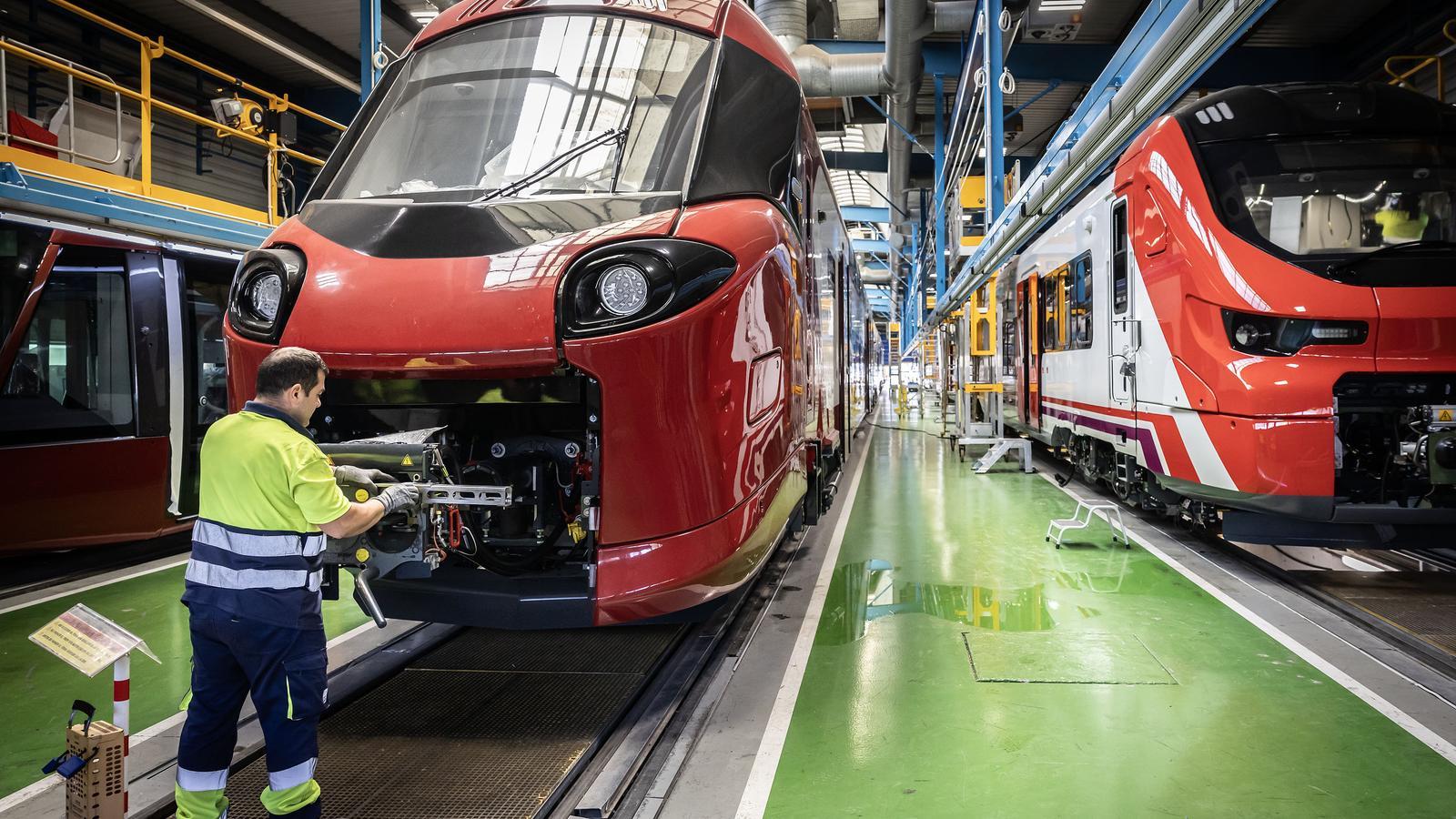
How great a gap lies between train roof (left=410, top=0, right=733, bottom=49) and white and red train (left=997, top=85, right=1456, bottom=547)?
3.29 metres

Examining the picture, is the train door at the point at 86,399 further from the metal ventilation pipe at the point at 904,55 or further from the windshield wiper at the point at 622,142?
the metal ventilation pipe at the point at 904,55

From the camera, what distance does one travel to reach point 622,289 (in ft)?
9.64

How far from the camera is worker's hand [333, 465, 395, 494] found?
9.30 ft

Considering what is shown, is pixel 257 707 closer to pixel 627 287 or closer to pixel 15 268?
pixel 627 287

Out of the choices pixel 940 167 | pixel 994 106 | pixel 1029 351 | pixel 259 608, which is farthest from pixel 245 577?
pixel 940 167

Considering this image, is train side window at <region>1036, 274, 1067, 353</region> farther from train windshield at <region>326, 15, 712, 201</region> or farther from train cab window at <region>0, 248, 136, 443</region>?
train cab window at <region>0, 248, 136, 443</region>

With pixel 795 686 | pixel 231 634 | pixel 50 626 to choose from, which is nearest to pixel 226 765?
pixel 231 634

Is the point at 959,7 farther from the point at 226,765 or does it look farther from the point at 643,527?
the point at 226,765

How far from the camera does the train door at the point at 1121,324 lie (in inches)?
247

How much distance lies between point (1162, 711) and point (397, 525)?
3066 mm

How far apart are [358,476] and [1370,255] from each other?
5.41 metres

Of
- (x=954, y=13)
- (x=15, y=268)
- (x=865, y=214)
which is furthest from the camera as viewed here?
(x=865, y=214)

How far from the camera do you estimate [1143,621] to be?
478 centimetres

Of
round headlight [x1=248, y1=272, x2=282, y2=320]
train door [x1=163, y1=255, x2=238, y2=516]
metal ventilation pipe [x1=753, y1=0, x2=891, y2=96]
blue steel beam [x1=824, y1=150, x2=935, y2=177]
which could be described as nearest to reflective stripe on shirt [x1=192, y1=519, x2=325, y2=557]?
round headlight [x1=248, y1=272, x2=282, y2=320]
